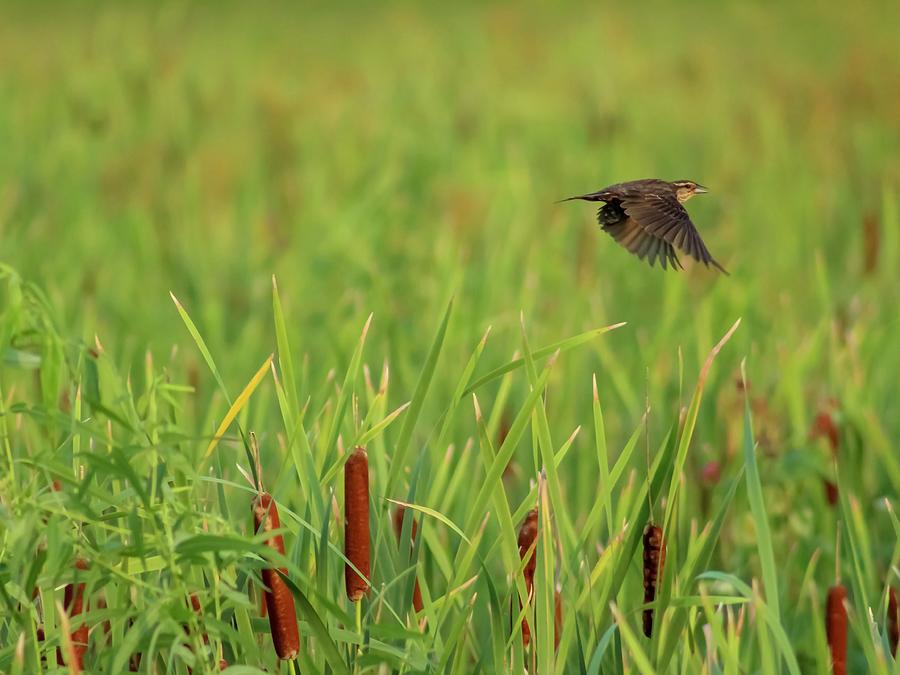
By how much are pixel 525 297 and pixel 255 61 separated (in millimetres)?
4899

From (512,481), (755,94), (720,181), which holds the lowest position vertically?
(512,481)

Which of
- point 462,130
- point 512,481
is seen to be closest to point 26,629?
point 512,481

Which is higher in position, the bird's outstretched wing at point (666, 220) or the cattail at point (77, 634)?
the bird's outstretched wing at point (666, 220)

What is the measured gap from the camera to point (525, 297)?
138 inches

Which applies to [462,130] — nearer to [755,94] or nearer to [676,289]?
[755,94]

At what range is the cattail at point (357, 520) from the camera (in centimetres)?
144

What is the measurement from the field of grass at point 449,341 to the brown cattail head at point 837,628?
0.17 feet

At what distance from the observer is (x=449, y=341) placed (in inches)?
128

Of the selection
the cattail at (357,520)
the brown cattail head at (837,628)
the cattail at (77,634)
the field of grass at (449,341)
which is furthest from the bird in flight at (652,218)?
the cattail at (77,634)

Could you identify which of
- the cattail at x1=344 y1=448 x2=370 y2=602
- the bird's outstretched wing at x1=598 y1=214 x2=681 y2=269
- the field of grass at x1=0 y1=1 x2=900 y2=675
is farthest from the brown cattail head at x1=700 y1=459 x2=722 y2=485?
the cattail at x1=344 y1=448 x2=370 y2=602

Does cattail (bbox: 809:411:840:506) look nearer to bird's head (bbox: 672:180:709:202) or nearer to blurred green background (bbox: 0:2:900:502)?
blurred green background (bbox: 0:2:900:502)

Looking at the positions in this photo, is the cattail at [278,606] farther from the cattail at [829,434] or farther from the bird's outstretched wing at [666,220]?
the cattail at [829,434]

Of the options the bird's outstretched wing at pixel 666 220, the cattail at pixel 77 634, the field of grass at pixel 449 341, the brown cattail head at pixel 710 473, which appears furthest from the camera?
the brown cattail head at pixel 710 473

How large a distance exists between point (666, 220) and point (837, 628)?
626 mm
